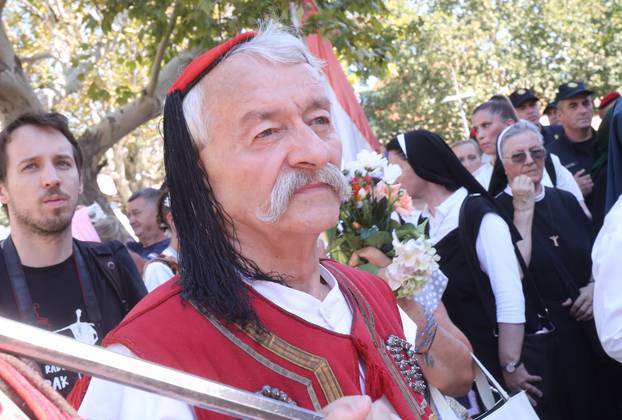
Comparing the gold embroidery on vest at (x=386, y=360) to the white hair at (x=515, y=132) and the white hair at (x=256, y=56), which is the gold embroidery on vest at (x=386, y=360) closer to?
the white hair at (x=256, y=56)

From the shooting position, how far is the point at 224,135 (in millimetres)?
1843

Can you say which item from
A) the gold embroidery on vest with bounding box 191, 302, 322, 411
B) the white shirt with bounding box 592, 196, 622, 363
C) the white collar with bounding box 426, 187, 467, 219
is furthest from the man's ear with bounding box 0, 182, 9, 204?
the white shirt with bounding box 592, 196, 622, 363

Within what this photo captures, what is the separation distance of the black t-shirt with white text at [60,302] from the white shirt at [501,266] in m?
A: 2.28

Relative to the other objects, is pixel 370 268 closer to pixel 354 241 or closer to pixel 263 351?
pixel 354 241

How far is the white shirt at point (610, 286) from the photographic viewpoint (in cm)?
278

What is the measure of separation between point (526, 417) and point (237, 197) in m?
1.41

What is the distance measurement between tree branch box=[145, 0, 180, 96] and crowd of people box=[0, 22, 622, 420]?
339cm

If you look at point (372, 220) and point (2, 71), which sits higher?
point (2, 71)

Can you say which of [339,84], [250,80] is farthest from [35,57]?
[250,80]

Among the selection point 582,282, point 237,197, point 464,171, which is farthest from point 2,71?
point 237,197

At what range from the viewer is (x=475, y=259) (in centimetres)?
427

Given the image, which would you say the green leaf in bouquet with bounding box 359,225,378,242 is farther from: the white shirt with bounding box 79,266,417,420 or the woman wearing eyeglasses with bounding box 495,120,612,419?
the white shirt with bounding box 79,266,417,420

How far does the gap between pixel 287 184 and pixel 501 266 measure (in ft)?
8.81

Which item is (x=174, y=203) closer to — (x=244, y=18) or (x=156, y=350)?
(x=156, y=350)
